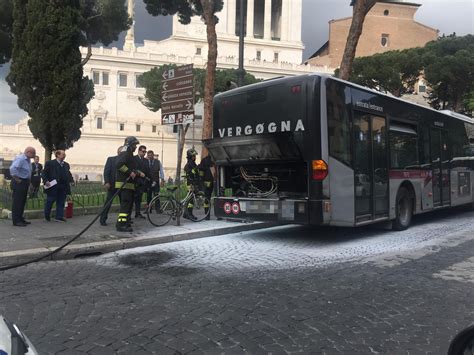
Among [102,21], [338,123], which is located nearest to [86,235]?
[338,123]

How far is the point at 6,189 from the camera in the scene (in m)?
12.1

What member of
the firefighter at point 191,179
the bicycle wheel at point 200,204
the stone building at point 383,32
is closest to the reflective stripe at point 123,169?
the firefighter at point 191,179

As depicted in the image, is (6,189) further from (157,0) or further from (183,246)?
(157,0)

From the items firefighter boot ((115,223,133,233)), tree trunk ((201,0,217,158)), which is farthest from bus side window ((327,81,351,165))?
tree trunk ((201,0,217,158))

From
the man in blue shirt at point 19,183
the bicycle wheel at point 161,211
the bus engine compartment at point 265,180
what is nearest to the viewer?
the bus engine compartment at point 265,180

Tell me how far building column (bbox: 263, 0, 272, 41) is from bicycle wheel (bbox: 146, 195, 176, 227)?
8522cm

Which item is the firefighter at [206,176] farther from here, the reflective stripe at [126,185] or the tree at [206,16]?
the reflective stripe at [126,185]

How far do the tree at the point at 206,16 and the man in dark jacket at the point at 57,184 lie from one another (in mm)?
4427

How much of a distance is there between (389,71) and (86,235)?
36.5 metres

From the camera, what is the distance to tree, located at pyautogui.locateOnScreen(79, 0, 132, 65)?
2111cm

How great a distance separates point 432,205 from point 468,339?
30.8ft

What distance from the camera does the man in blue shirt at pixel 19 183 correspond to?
9570mm

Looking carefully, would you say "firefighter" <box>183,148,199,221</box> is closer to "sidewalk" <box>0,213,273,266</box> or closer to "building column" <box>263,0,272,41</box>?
"sidewalk" <box>0,213,273,266</box>

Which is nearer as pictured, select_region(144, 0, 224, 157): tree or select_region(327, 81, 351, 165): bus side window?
select_region(327, 81, 351, 165): bus side window
